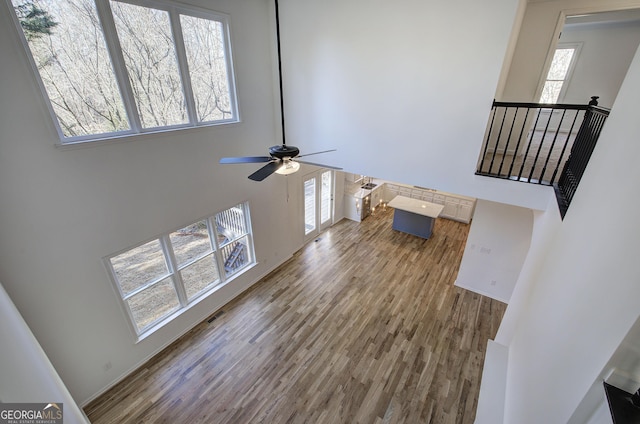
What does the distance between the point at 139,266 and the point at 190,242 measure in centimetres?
88

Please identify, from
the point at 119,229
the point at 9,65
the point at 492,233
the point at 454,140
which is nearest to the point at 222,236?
the point at 119,229

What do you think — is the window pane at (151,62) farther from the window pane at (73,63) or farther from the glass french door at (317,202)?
the glass french door at (317,202)

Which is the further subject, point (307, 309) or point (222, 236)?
point (307, 309)

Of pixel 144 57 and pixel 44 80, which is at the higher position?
pixel 144 57

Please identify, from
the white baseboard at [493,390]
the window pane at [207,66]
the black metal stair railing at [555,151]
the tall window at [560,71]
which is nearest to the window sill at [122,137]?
the window pane at [207,66]

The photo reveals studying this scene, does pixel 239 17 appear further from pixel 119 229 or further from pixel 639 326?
pixel 639 326

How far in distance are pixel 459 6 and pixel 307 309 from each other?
5731 millimetres

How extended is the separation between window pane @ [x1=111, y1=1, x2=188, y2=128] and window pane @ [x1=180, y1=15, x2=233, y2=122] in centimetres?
28

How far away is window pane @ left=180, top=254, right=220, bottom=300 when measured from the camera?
5180 mm

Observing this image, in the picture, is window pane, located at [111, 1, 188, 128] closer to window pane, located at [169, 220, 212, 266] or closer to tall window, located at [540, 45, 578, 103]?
window pane, located at [169, 220, 212, 266]

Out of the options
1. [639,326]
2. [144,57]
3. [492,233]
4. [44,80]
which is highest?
[144,57]

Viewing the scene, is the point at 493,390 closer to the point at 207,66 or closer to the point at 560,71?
the point at 207,66

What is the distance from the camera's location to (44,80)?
3.04 metres

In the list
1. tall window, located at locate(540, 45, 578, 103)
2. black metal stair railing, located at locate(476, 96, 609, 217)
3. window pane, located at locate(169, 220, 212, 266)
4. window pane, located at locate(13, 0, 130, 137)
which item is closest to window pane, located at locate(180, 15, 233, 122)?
window pane, located at locate(13, 0, 130, 137)
